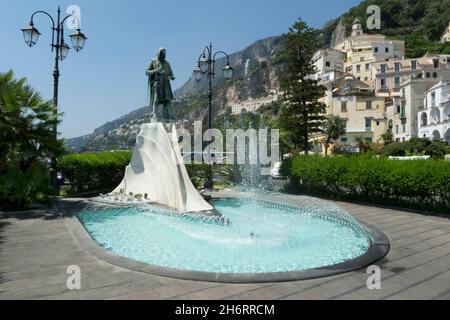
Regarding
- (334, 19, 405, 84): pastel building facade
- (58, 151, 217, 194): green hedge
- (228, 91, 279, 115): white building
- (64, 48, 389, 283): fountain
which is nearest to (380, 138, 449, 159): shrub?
(64, 48, 389, 283): fountain

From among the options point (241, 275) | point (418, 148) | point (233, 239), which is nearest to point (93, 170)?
Result: point (233, 239)

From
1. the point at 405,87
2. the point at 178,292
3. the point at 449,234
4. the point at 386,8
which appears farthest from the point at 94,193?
the point at 386,8

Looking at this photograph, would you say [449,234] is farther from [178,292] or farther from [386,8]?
[386,8]

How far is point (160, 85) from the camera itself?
12883 millimetres

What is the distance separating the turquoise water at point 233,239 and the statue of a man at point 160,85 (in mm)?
3856

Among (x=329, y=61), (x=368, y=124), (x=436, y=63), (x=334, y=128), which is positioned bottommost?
(x=334, y=128)

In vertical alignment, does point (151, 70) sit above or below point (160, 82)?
above

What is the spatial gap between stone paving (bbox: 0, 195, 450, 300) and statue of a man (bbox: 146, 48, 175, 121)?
263 inches

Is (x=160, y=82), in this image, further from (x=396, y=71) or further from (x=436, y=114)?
(x=396, y=71)

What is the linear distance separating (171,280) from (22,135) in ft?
29.5

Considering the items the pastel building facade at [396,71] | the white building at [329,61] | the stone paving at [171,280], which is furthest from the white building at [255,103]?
the stone paving at [171,280]

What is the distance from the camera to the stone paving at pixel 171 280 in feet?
14.7

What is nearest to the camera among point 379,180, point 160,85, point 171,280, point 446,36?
point 171,280

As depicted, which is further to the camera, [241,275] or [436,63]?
[436,63]
